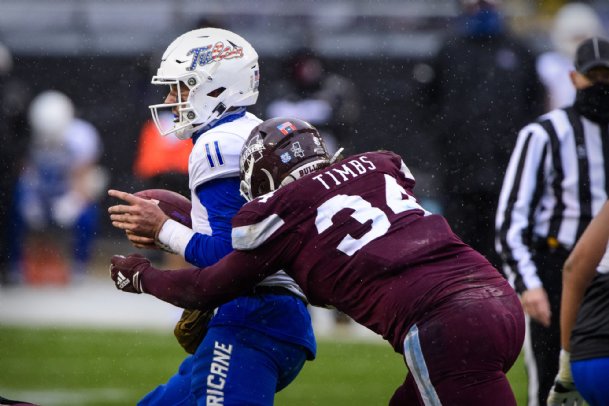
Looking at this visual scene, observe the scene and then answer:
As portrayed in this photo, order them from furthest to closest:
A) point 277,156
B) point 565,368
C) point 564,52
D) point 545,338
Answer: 1. point 564,52
2. point 545,338
3. point 565,368
4. point 277,156

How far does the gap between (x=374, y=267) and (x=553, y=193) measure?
206 centimetres

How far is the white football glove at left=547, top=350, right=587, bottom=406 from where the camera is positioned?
396 cm

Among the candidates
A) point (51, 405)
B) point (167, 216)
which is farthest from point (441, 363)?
point (51, 405)

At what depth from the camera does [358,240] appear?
347 centimetres

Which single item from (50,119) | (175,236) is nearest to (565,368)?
(175,236)

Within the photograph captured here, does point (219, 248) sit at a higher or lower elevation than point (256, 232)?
lower

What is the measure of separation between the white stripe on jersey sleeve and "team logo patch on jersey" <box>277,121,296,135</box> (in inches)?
13.1

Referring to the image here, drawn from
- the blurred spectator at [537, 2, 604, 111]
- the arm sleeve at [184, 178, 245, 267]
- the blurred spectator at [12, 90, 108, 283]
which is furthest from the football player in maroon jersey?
the blurred spectator at [12, 90, 108, 283]

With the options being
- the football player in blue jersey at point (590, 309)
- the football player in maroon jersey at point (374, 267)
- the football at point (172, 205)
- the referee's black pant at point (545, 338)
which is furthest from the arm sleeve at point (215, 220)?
the referee's black pant at point (545, 338)

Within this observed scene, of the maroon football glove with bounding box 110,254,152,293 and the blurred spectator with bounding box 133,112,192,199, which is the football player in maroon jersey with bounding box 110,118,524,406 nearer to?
the maroon football glove with bounding box 110,254,152,293

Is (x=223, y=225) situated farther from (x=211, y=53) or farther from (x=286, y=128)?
(x=211, y=53)

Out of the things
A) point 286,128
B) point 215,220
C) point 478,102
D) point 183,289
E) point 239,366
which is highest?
point 286,128

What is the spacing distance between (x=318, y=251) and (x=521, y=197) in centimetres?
196

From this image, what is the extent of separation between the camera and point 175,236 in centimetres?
→ 385
